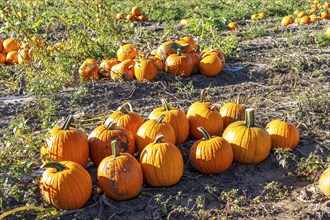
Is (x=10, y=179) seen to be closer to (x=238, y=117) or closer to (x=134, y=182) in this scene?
(x=134, y=182)

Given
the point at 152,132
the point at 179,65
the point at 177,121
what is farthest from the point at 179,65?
the point at 152,132

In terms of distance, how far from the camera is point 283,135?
4.73m

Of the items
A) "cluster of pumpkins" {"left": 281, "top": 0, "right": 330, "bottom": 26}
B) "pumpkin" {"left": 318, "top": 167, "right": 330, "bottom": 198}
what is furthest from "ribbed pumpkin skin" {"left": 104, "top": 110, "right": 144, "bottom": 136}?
"cluster of pumpkins" {"left": 281, "top": 0, "right": 330, "bottom": 26}

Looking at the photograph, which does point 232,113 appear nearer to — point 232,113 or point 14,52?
point 232,113

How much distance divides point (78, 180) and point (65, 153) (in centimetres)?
47

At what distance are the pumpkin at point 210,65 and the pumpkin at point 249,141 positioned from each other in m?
2.61

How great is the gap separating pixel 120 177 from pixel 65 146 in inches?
25.1

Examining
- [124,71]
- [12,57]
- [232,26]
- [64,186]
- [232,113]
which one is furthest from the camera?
[232,26]

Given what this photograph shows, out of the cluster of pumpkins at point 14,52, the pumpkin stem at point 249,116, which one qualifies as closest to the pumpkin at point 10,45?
the cluster of pumpkins at point 14,52

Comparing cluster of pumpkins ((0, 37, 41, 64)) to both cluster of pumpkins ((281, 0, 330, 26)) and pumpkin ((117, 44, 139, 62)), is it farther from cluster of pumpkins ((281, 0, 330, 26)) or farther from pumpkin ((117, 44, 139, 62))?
cluster of pumpkins ((281, 0, 330, 26))

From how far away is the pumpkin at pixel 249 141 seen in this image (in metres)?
4.48

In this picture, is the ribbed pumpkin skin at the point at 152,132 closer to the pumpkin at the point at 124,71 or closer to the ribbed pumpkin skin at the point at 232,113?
the ribbed pumpkin skin at the point at 232,113

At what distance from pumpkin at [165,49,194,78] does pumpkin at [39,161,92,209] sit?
11.1ft

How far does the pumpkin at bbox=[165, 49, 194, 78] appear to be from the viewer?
6977 mm
